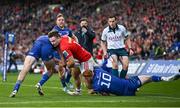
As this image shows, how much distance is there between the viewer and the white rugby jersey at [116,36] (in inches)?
789

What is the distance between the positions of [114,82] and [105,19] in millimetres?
27836

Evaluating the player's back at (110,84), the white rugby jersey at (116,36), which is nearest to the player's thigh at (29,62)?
the player's back at (110,84)

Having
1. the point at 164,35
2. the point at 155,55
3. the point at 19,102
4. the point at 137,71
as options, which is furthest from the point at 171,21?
the point at 19,102

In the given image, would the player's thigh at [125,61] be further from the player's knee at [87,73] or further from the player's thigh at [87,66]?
the player's knee at [87,73]

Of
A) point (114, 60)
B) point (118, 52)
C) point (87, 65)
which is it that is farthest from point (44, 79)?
point (118, 52)

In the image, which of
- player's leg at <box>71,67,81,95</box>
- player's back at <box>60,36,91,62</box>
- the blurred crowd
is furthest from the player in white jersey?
the blurred crowd

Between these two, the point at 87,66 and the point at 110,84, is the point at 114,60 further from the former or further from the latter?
the point at 110,84

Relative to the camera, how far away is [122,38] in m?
20.2

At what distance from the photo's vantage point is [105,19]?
4434 centimetres

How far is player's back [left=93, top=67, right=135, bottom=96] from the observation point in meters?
16.7

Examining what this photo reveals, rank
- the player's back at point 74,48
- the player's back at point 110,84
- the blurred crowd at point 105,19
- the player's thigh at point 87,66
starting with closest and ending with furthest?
the player's back at point 74,48
the player's back at point 110,84
the player's thigh at point 87,66
the blurred crowd at point 105,19

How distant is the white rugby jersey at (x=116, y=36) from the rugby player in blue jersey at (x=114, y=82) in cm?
320

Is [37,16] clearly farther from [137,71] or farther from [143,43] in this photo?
[137,71]

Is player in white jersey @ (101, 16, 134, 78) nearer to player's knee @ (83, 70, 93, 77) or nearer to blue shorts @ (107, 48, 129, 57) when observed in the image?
blue shorts @ (107, 48, 129, 57)
